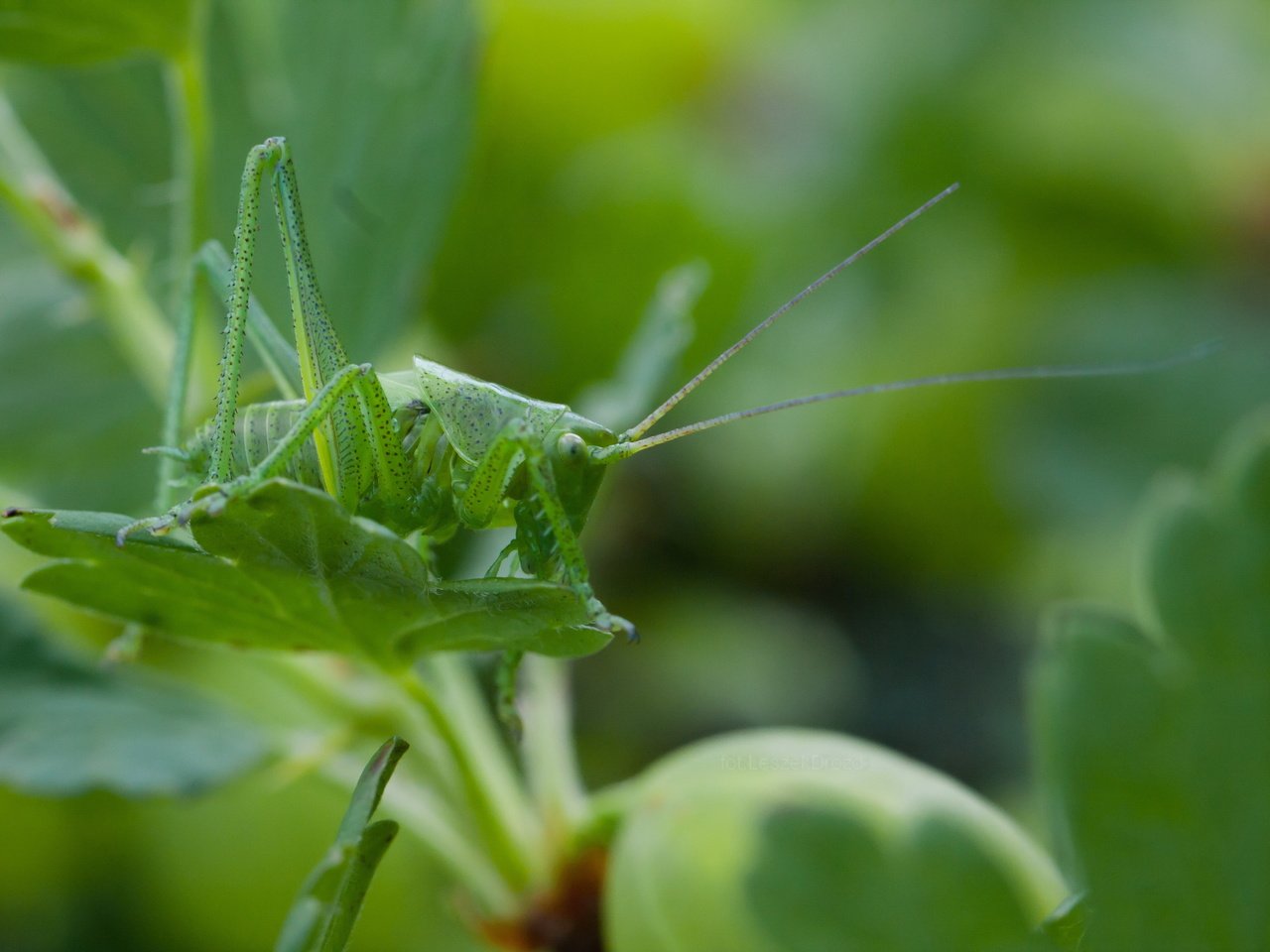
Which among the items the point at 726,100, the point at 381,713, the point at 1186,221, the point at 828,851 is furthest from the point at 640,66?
the point at 828,851

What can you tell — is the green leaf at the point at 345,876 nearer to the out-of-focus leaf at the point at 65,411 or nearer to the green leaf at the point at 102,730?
the green leaf at the point at 102,730

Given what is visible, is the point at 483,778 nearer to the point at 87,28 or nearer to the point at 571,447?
the point at 571,447

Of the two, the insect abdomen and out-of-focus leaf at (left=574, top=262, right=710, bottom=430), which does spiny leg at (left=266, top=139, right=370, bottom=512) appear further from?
out-of-focus leaf at (left=574, top=262, right=710, bottom=430)

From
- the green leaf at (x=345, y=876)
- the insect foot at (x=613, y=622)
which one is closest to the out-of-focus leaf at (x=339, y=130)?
the insect foot at (x=613, y=622)

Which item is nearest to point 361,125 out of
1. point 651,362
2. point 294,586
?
point 651,362

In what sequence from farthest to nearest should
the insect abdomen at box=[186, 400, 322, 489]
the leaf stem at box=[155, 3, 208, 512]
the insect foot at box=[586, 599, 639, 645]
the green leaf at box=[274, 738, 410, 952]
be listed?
the leaf stem at box=[155, 3, 208, 512] → the insect abdomen at box=[186, 400, 322, 489] → the insect foot at box=[586, 599, 639, 645] → the green leaf at box=[274, 738, 410, 952]

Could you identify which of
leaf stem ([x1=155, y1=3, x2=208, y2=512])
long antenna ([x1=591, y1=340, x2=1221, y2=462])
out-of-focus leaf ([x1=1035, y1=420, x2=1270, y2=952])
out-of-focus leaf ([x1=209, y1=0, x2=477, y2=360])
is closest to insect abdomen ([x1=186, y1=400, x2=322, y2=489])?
leaf stem ([x1=155, y1=3, x2=208, y2=512])

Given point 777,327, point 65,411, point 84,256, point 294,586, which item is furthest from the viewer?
point 777,327
